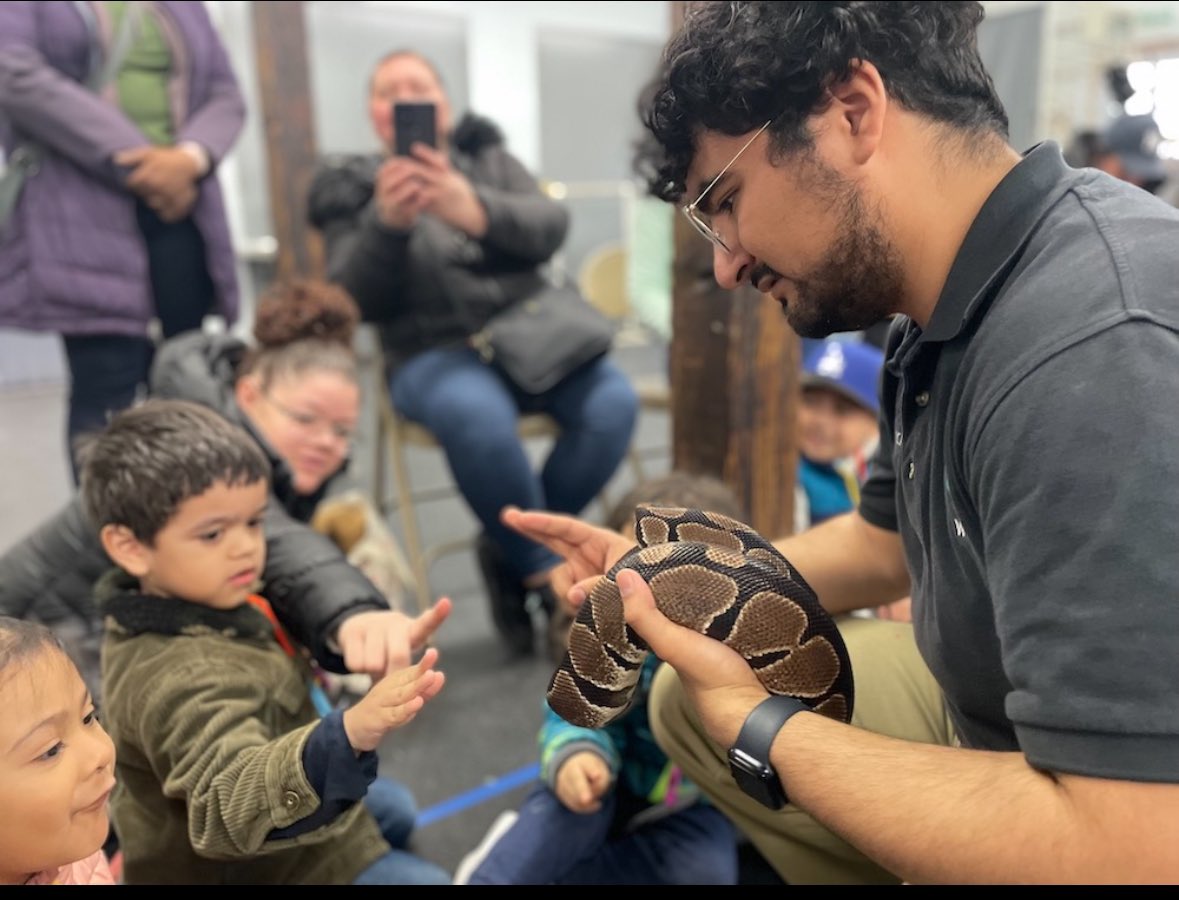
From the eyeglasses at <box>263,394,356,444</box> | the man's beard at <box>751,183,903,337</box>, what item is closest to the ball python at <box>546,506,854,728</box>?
the man's beard at <box>751,183,903,337</box>

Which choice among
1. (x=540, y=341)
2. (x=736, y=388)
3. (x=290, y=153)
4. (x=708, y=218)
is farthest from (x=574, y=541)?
(x=290, y=153)

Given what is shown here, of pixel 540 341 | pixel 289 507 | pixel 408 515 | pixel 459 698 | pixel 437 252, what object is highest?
pixel 437 252

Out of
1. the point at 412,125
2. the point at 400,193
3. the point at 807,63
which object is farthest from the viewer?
the point at 400,193

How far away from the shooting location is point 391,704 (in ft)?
3.11

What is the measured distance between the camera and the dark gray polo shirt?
69cm

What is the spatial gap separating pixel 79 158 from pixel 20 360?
4.77 meters

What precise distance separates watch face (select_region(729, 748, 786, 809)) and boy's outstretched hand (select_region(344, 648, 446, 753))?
0.31 metres

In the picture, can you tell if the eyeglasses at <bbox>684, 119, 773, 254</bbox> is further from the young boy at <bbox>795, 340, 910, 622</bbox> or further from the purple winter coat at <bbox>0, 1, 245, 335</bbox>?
the young boy at <bbox>795, 340, 910, 622</bbox>

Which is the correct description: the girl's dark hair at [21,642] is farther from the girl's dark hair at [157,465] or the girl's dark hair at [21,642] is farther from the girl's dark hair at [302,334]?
the girl's dark hair at [302,334]

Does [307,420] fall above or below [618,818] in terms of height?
above

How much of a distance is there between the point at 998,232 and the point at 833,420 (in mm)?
1433

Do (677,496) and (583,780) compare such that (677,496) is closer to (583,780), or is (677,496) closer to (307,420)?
(583,780)

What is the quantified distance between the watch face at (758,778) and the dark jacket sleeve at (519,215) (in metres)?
1.72

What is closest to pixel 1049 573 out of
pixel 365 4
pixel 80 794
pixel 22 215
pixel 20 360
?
pixel 80 794
